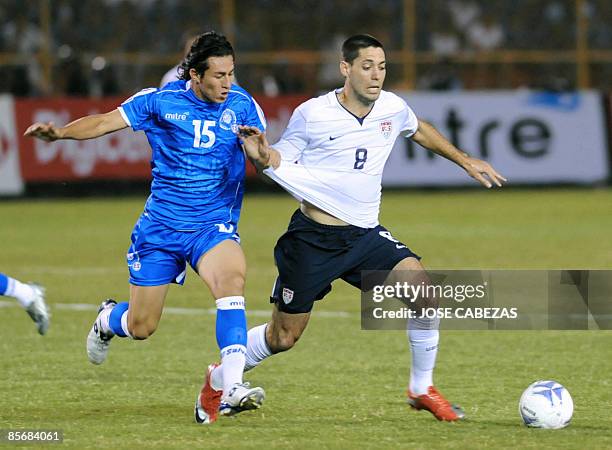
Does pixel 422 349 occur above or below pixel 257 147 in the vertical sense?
below

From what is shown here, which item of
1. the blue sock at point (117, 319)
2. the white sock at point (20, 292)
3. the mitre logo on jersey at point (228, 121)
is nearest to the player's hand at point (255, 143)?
the mitre logo on jersey at point (228, 121)

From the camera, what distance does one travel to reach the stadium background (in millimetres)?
7285

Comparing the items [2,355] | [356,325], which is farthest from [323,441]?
[356,325]

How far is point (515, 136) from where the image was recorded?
76.2 feet

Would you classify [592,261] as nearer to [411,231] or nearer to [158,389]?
[411,231]

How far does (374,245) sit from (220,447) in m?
1.57

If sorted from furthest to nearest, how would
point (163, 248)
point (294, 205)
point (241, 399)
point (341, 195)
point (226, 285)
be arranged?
point (294, 205)
point (163, 248)
point (341, 195)
point (226, 285)
point (241, 399)

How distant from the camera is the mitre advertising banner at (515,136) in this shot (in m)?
23.2

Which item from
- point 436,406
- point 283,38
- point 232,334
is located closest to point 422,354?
point 436,406

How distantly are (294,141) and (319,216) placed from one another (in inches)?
17.4

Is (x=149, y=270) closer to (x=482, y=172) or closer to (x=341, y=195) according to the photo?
(x=341, y=195)

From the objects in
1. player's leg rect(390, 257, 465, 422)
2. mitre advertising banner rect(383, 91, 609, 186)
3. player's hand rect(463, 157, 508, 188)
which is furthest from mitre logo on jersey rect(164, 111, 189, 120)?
mitre advertising banner rect(383, 91, 609, 186)

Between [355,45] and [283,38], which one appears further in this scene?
[283,38]

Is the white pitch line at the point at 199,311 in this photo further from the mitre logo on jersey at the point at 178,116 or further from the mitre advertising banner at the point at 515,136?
the mitre advertising banner at the point at 515,136
